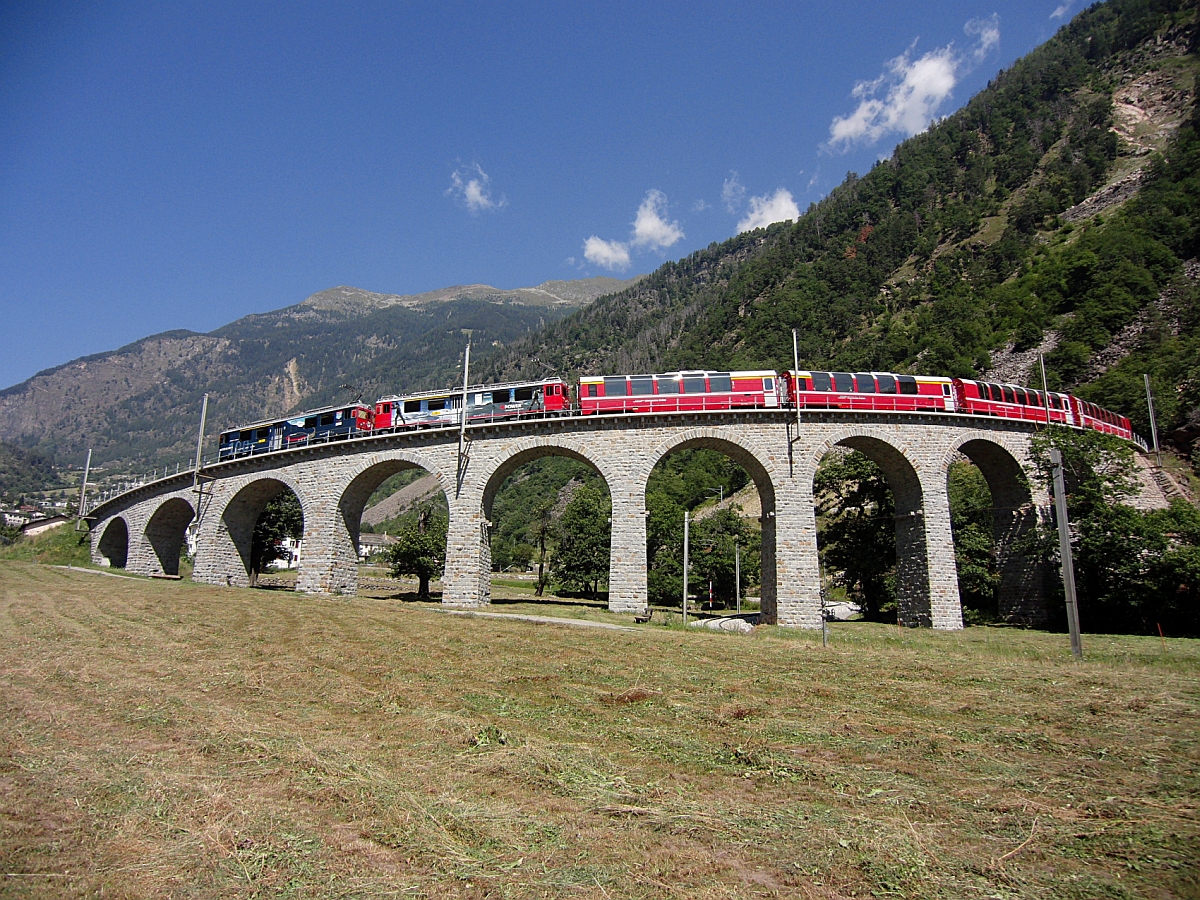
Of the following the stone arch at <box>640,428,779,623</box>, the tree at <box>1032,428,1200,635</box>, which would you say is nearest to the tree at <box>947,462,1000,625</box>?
the tree at <box>1032,428,1200,635</box>

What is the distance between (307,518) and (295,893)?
3299 centimetres

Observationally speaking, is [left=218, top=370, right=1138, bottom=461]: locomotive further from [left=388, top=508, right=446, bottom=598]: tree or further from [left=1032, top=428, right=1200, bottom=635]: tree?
[left=388, top=508, right=446, bottom=598]: tree

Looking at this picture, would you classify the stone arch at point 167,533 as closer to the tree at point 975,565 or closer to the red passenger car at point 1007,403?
the red passenger car at point 1007,403

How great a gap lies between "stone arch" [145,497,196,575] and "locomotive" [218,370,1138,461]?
20894 mm

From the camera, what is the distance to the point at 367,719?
7891 millimetres

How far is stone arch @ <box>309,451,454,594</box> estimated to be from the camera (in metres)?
31.9

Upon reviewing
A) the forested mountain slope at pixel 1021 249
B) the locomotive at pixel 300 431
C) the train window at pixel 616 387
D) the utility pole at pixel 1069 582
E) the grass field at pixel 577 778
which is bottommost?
the grass field at pixel 577 778

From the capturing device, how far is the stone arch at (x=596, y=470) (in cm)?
2697

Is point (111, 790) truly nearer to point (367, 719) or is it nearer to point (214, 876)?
point (214, 876)

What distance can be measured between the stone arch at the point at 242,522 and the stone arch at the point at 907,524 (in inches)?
1249

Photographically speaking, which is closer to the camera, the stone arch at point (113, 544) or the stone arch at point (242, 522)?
the stone arch at point (242, 522)

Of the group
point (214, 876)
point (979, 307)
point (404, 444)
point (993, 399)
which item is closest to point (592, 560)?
point (404, 444)

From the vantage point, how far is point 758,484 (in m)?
29.3

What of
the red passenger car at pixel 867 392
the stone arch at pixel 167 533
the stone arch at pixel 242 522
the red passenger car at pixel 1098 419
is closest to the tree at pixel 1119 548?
the red passenger car at pixel 1098 419
